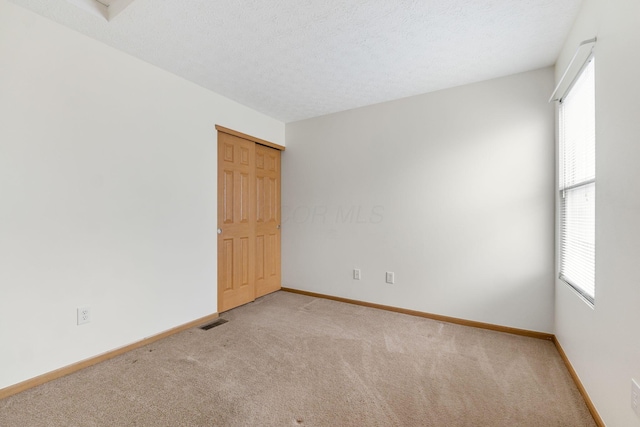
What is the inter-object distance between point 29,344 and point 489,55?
401cm

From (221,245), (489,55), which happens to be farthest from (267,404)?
(489,55)

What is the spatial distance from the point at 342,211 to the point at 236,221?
4.42 ft

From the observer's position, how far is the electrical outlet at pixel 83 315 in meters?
2.07

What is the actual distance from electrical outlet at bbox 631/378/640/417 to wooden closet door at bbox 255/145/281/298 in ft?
11.0

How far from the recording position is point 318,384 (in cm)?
188

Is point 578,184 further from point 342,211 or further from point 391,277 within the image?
point 342,211

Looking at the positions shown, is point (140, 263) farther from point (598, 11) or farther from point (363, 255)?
point (598, 11)

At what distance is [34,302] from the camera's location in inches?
73.1

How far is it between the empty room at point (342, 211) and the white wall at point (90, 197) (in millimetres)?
14

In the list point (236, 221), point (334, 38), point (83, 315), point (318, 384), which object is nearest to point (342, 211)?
point (236, 221)

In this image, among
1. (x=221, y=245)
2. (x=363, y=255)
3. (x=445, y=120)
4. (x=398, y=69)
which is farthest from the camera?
(x=363, y=255)

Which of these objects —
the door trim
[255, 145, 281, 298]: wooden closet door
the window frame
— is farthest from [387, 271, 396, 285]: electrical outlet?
the door trim

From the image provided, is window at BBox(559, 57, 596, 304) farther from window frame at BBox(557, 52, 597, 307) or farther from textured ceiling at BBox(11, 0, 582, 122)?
textured ceiling at BBox(11, 0, 582, 122)

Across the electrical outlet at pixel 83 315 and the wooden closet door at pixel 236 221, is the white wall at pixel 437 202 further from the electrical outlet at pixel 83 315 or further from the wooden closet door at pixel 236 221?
the electrical outlet at pixel 83 315
